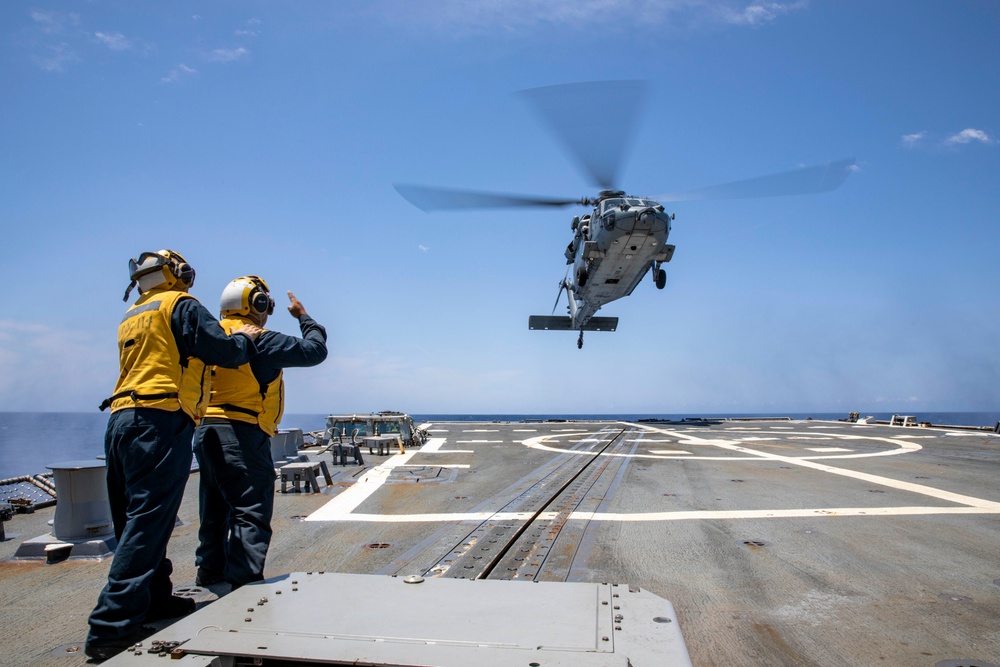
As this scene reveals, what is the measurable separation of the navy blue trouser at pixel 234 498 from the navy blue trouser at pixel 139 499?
341 mm

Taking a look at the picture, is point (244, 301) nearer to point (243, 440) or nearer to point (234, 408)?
point (234, 408)

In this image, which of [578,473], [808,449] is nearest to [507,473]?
[578,473]

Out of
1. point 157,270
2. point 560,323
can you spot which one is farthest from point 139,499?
point 560,323

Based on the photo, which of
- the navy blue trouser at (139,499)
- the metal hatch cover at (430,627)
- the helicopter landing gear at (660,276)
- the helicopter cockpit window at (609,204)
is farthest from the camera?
the helicopter landing gear at (660,276)

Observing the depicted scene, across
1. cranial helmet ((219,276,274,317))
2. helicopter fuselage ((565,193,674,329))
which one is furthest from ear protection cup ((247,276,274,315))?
helicopter fuselage ((565,193,674,329))

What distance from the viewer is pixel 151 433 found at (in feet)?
8.63

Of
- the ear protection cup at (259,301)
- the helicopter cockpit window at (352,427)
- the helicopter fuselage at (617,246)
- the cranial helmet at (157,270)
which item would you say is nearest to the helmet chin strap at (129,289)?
the cranial helmet at (157,270)

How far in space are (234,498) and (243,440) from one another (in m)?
0.32

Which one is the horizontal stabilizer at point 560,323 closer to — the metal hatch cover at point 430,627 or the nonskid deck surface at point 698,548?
the nonskid deck surface at point 698,548

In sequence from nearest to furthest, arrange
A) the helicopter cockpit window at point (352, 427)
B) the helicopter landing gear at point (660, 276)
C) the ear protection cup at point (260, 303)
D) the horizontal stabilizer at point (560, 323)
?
the ear protection cup at point (260, 303), the helicopter cockpit window at point (352, 427), the helicopter landing gear at point (660, 276), the horizontal stabilizer at point (560, 323)

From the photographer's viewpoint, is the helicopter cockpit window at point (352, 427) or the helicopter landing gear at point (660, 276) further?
the helicopter landing gear at point (660, 276)

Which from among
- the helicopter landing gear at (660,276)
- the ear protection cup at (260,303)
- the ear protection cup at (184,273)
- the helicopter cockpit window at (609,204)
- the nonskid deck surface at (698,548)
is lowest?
the nonskid deck surface at (698,548)

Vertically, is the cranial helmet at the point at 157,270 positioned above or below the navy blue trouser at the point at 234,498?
above

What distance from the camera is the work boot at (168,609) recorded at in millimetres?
2821
